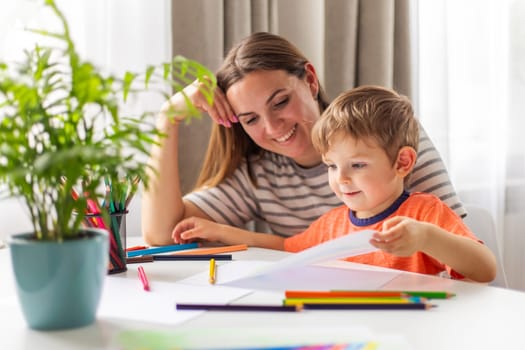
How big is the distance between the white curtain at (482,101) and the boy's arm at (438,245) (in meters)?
1.45

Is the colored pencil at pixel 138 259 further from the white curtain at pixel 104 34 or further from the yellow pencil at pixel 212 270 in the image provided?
the white curtain at pixel 104 34

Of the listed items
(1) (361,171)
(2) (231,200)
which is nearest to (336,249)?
(1) (361,171)

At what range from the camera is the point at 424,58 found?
2459 mm

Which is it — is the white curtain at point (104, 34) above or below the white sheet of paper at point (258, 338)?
above

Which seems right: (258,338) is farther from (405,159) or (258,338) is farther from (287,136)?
(287,136)

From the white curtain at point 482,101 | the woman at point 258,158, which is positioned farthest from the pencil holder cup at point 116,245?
the white curtain at point 482,101

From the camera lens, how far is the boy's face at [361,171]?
1213mm

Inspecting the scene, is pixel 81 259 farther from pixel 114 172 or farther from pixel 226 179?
pixel 226 179

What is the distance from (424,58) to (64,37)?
6.34 feet

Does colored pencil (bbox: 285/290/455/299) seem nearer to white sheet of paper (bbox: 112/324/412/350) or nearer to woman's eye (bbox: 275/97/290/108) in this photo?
white sheet of paper (bbox: 112/324/412/350)

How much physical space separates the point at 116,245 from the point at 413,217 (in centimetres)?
52

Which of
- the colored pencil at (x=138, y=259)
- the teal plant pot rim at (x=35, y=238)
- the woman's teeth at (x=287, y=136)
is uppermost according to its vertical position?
the woman's teeth at (x=287, y=136)

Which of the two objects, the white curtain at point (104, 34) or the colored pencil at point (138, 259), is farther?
the white curtain at point (104, 34)

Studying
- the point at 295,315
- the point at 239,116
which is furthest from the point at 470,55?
the point at 295,315
